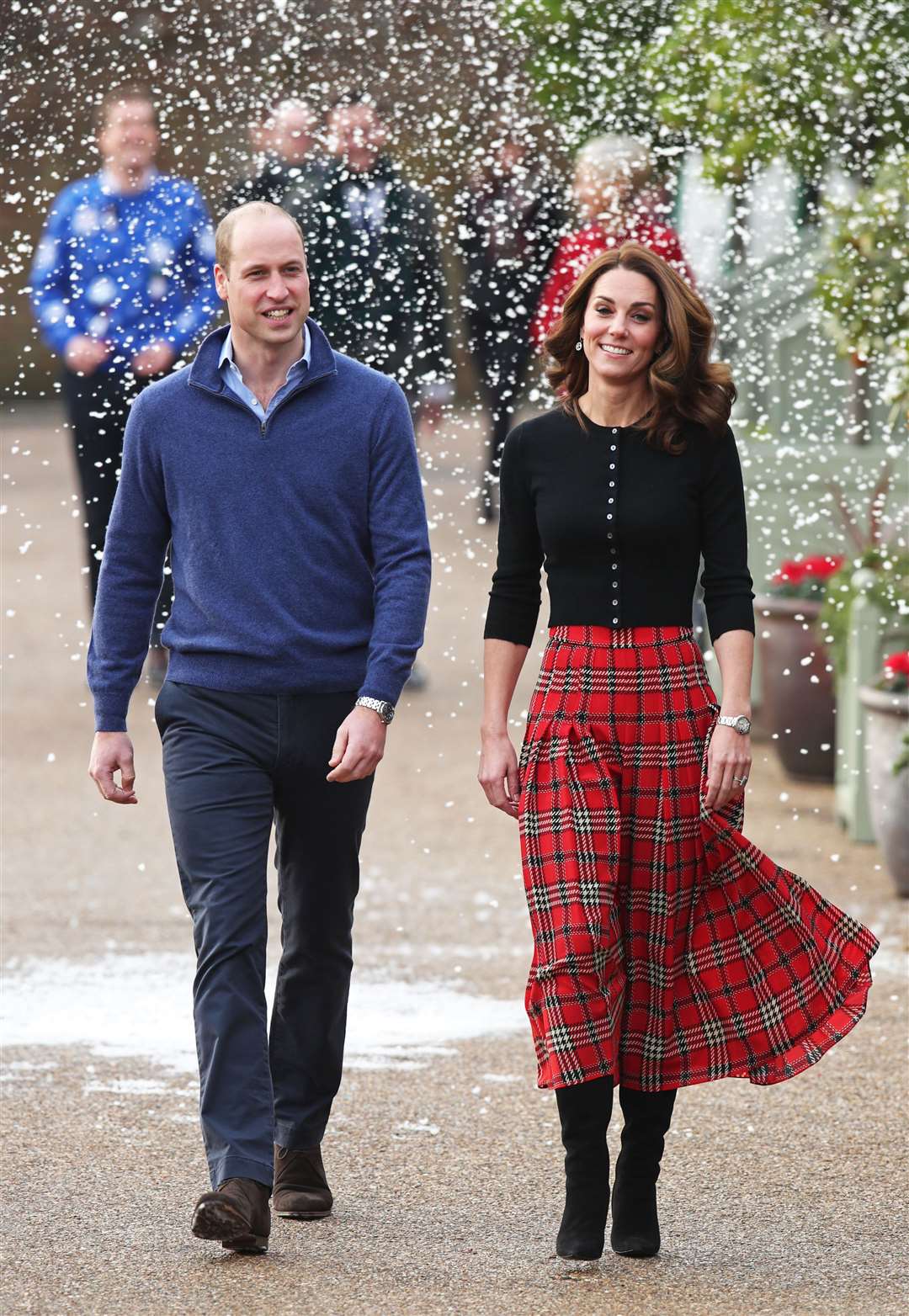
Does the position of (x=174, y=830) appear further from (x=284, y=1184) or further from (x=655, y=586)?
(x=655, y=586)

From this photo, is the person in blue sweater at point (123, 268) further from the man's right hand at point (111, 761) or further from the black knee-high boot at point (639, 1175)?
the black knee-high boot at point (639, 1175)

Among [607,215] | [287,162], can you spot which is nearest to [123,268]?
[287,162]

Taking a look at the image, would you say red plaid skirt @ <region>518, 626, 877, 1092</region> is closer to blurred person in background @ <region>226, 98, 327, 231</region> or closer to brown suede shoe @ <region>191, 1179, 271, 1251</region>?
brown suede shoe @ <region>191, 1179, 271, 1251</region>

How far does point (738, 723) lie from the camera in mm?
3045

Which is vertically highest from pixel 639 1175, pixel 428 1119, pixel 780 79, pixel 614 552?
pixel 780 79

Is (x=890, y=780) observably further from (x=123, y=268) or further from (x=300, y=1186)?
(x=300, y=1186)

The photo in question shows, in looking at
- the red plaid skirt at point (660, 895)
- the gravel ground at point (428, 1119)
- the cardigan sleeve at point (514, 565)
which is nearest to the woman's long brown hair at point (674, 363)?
the cardigan sleeve at point (514, 565)

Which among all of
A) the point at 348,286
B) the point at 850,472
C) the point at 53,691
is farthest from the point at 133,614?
the point at 53,691

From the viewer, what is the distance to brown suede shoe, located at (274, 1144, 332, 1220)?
3.31 meters

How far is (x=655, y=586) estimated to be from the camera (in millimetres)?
3133

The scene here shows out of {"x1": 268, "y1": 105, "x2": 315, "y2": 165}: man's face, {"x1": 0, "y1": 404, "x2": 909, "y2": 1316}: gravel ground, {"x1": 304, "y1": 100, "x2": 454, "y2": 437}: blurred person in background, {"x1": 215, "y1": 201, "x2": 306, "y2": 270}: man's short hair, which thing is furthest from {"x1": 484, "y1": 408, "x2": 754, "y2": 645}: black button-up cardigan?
{"x1": 268, "y1": 105, "x2": 315, "y2": 165}: man's face

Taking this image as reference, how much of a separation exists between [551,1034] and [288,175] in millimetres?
3320

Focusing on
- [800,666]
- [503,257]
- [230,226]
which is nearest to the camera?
[230,226]

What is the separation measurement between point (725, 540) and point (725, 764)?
0.34 meters
